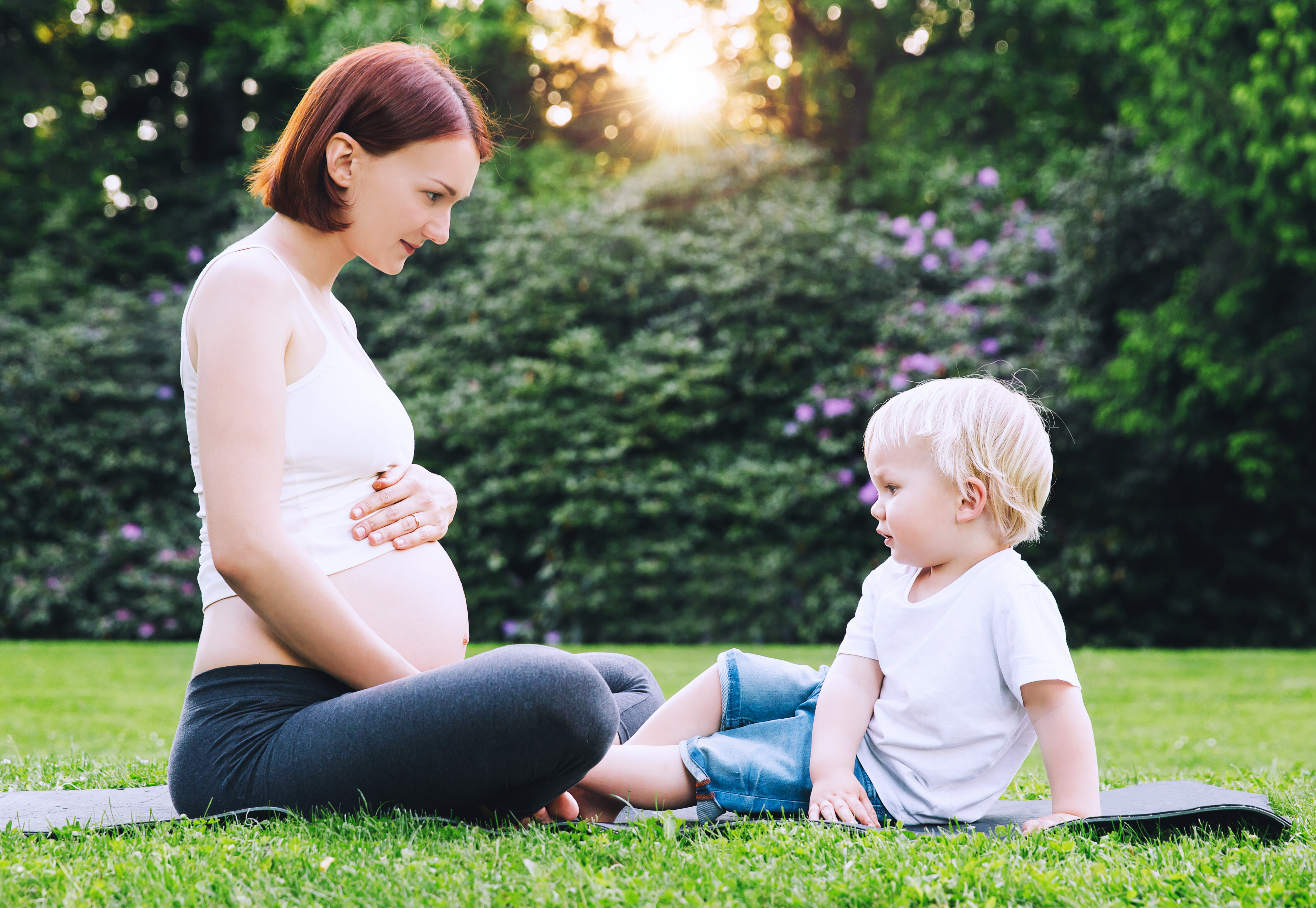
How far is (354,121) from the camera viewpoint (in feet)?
6.98

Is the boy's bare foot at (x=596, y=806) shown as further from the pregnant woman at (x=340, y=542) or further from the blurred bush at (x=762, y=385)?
the blurred bush at (x=762, y=385)

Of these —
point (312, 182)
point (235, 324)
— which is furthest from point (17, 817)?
point (312, 182)

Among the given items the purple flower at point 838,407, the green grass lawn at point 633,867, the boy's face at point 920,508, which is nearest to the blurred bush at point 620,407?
the purple flower at point 838,407

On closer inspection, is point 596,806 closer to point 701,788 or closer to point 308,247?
point 701,788

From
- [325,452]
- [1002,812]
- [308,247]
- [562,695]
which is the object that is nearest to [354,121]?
[308,247]

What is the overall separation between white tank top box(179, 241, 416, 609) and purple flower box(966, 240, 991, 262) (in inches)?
315

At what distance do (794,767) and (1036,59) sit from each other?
1384 cm

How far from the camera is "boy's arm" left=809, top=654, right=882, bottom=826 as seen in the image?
2164 mm

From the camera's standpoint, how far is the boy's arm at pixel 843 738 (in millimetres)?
2164

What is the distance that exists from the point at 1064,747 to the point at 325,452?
60.3 inches

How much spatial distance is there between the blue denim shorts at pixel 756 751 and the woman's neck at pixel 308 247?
1.20 metres

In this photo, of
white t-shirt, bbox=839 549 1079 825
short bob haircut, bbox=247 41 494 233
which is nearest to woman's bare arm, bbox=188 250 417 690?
short bob haircut, bbox=247 41 494 233

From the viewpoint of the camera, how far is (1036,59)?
1393 centimetres

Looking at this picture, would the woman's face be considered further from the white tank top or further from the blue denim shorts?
the blue denim shorts
